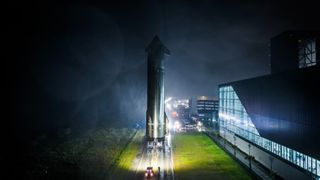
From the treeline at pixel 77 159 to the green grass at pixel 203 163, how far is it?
9.13m

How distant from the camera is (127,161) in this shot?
40781 millimetres

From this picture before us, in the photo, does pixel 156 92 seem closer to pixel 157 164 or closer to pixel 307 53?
pixel 157 164

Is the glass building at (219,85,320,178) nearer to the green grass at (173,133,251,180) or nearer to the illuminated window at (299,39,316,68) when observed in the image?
the green grass at (173,133,251,180)

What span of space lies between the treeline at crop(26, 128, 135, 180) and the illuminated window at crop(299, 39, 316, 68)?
1460 inches

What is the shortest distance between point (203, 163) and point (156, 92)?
11.4m

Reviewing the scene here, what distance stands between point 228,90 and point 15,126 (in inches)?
2216

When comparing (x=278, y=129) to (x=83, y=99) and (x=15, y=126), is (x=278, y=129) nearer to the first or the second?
(x=15, y=126)

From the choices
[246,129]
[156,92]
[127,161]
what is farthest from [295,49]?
[127,161]

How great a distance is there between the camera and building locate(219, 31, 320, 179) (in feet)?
90.3

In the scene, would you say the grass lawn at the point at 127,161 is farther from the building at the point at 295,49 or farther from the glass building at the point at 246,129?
the building at the point at 295,49

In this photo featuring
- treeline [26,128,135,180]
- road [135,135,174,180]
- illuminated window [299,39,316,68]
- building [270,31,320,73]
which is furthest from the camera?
building [270,31,320,73]

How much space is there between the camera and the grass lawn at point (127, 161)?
33.9m

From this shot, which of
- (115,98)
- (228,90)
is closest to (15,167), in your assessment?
(228,90)

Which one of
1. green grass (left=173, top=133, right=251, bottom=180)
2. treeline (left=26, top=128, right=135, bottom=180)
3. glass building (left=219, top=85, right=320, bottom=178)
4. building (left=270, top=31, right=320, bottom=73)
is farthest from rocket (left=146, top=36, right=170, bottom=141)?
building (left=270, top=31, right=320, bottom=73)
